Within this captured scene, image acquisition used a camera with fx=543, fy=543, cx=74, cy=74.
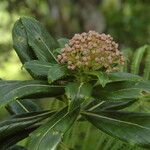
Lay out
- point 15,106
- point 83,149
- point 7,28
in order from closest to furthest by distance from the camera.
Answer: point 15,106
point 83,149
point 7,28

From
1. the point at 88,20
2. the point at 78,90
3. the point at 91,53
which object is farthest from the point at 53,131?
the point at 88,20

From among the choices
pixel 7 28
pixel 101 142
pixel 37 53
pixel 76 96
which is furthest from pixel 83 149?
pixel 7 28

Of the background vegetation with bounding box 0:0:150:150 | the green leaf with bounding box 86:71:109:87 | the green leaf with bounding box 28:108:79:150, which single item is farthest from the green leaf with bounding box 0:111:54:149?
the background vegetation with bounding box 0:0:150:150

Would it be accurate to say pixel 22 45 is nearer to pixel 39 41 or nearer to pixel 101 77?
pixel 39 41

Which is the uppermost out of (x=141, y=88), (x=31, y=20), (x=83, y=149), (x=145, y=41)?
(x=145, y=41)

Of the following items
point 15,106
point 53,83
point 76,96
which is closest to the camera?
point 76,96

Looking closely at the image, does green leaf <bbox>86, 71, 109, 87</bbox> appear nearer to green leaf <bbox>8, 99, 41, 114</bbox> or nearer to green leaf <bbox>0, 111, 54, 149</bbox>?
green leaf <bbox>0, 111, 54, 149</bbox>

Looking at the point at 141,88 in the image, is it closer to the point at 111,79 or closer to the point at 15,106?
the point at 111,79

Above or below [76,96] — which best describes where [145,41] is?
above
